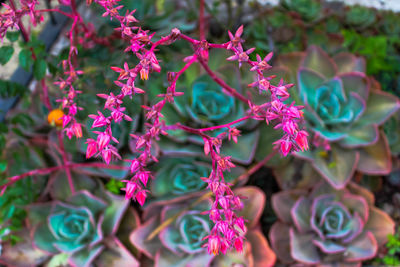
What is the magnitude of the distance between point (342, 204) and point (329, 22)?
2.53 ft

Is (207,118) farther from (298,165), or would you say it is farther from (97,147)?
(97,147)

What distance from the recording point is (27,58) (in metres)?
0.87

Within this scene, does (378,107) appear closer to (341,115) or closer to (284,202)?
(341,115)

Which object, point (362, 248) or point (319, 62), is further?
point (319, 62)

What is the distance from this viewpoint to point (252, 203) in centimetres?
111

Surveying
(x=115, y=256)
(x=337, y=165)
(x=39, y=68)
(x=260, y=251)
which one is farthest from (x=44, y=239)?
(x=337, y=165)

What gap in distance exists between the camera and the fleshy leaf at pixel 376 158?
1.15 meters

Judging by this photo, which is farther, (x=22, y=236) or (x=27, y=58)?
(x=22, y=236)

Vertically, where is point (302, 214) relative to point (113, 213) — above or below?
below

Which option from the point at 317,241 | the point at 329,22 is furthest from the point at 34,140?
the point at 329,22

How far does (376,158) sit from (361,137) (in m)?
0.10

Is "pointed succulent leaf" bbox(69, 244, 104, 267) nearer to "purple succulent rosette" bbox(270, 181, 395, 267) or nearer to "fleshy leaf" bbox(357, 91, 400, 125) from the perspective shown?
"purple succulent rosette" bbox(270, 181, 395, 267)

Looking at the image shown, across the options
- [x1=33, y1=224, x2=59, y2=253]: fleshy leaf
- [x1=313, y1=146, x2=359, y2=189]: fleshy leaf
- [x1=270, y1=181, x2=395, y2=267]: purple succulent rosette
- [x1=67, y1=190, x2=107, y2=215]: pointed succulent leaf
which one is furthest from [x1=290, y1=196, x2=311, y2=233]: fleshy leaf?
[x1=33, y1=224, x2=59, y2=253]: fleshy leaf

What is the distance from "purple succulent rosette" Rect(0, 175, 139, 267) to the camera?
3.59ft
